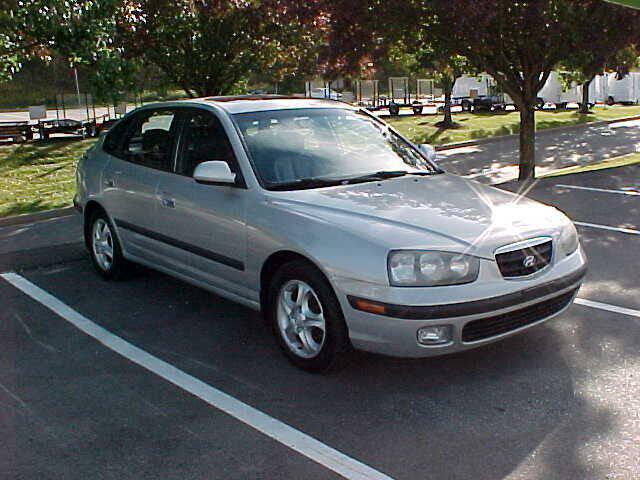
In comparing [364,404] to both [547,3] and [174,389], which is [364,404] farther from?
[547,3]

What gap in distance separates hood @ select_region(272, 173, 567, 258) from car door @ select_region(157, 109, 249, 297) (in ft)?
1.41

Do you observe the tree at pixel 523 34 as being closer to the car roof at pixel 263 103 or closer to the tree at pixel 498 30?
the tree at pixel 498 30

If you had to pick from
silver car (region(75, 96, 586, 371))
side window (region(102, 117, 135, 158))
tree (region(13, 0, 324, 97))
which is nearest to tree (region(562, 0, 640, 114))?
tree (region(13, 0, 324, 97))

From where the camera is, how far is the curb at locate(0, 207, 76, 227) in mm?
9341

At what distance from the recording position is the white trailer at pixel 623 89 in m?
48.3

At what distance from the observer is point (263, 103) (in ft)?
18.4

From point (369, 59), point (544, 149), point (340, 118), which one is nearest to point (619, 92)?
point (544, 149)

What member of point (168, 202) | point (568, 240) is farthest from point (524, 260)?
point (168, 202)

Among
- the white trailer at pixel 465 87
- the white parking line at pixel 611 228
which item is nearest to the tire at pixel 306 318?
the white parking line at pixel 611 228

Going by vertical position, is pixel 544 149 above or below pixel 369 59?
below

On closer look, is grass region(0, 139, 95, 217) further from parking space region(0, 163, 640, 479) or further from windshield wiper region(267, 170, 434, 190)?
windshield wiper region(267, 170, 434, 190)

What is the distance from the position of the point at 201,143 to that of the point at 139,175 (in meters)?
0.79

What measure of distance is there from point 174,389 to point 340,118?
97.7 inches

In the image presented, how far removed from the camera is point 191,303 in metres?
5.98
